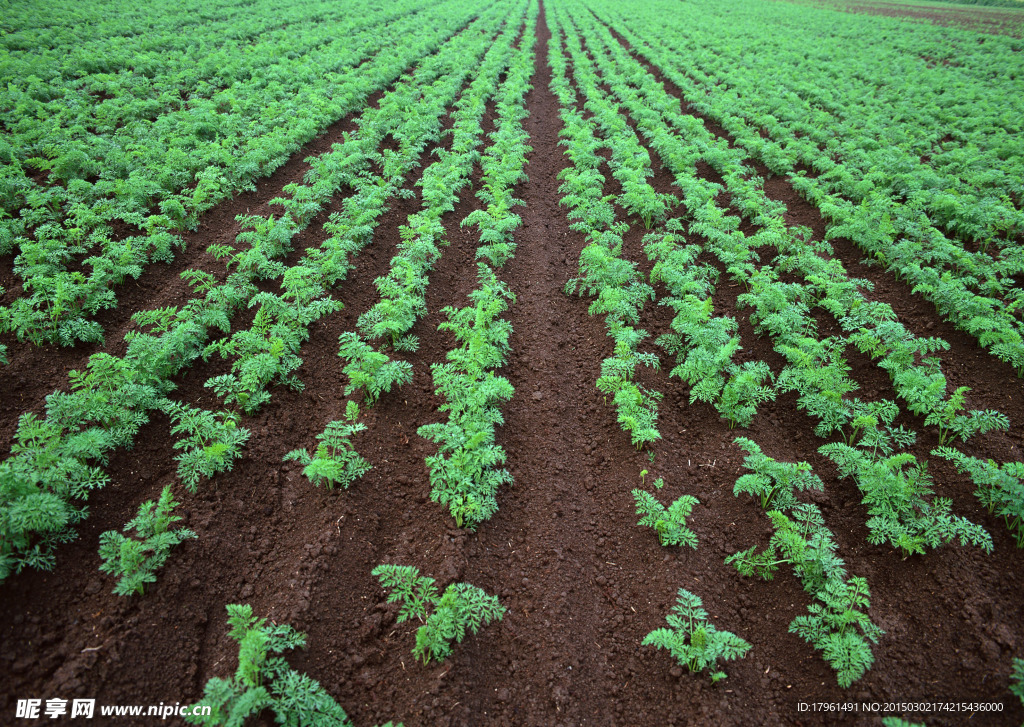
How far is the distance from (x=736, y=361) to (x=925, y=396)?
2524mm

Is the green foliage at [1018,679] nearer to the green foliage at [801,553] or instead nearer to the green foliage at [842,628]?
the green foliage at [842,628]

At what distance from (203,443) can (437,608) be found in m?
3.67

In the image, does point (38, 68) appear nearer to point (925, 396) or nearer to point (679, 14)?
point (925, 396)

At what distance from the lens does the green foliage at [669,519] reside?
18.4 ft

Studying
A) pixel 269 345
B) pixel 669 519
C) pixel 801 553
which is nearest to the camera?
pixel 801 553

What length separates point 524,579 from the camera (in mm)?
5523

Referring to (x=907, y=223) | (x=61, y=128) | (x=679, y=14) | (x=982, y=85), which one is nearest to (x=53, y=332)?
(x=61, y=128)

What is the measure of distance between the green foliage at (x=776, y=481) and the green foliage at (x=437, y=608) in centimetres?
327

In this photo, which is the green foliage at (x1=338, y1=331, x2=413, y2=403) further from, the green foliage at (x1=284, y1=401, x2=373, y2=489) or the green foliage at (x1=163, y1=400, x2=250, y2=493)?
the green foliage at (x1=163, y1=400, x2=250, y2=493)

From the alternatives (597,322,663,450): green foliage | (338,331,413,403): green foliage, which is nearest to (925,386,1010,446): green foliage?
(597,322,663,450): green foliage

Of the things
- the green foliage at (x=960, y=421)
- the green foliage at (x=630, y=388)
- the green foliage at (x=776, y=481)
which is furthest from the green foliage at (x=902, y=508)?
the green foliage at (x=630, y=388)

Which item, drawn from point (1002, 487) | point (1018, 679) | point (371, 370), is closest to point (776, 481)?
point (1002, 487)

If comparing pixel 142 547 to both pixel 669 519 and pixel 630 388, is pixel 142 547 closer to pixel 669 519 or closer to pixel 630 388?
pixel 669 519

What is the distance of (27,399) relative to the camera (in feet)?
22.1
